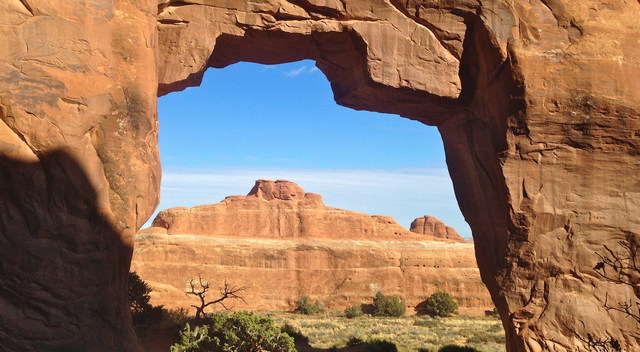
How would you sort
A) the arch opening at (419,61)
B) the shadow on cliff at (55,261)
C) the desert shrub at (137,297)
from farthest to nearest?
the desert shrub at (137,297)
the arch opening at (419,61)
the shadow on cliff at (55,261)

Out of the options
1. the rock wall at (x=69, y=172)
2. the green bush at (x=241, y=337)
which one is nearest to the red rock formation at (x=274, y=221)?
the green bush at (x=241, y=337)

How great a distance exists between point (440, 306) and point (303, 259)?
533 inches

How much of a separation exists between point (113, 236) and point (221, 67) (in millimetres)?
4607

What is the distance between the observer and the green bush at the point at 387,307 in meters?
34.7

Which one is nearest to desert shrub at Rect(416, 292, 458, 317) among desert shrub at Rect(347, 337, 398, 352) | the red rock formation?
the red rock formation

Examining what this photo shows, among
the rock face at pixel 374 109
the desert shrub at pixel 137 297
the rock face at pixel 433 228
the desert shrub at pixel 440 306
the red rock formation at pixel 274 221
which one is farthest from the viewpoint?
the rock face at pixel 433 228

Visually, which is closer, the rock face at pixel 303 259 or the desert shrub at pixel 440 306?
the desert shrub at pixel 440 306

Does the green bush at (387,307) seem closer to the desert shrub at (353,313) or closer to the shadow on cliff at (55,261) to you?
the desert shrub at (353,313)

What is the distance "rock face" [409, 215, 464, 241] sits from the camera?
78375 mm

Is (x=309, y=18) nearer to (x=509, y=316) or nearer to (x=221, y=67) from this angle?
(x=221, y=67)

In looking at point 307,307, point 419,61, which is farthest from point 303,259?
point 419,61

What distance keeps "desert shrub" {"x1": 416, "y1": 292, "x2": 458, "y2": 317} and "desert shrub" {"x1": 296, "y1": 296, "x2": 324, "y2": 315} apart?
7.92 meters

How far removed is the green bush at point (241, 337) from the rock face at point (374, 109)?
9.71 feet

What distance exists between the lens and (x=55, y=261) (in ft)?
20.5
